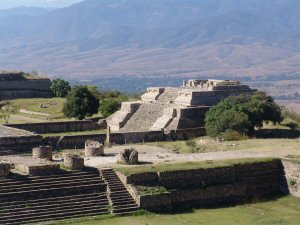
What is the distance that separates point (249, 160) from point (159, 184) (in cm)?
494

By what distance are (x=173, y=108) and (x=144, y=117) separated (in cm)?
294

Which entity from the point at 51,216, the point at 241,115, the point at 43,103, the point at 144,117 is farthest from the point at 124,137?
the point at 43,103

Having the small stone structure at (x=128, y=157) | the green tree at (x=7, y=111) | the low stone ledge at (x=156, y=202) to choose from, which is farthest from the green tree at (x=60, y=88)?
the low stone ledge at (x=156, y=202)

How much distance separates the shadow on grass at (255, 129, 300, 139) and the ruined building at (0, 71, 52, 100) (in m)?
29.1

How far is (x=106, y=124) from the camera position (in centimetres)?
5041

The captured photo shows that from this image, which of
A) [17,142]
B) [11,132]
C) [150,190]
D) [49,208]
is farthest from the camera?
[11,132]

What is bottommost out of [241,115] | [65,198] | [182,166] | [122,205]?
[122,205]

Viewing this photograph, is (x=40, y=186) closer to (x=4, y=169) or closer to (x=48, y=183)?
(x=48, y=183)

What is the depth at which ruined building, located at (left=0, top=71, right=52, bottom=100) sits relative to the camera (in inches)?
2630

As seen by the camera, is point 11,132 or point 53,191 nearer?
point 53,191

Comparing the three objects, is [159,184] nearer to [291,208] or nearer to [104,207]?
[104,207]

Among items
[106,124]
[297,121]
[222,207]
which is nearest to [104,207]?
[222,207]

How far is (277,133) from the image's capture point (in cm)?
4384

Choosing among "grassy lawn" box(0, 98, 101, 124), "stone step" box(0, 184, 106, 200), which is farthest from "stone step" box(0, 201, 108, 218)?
"grassy lawn" box(0, 98, 101, 124)
